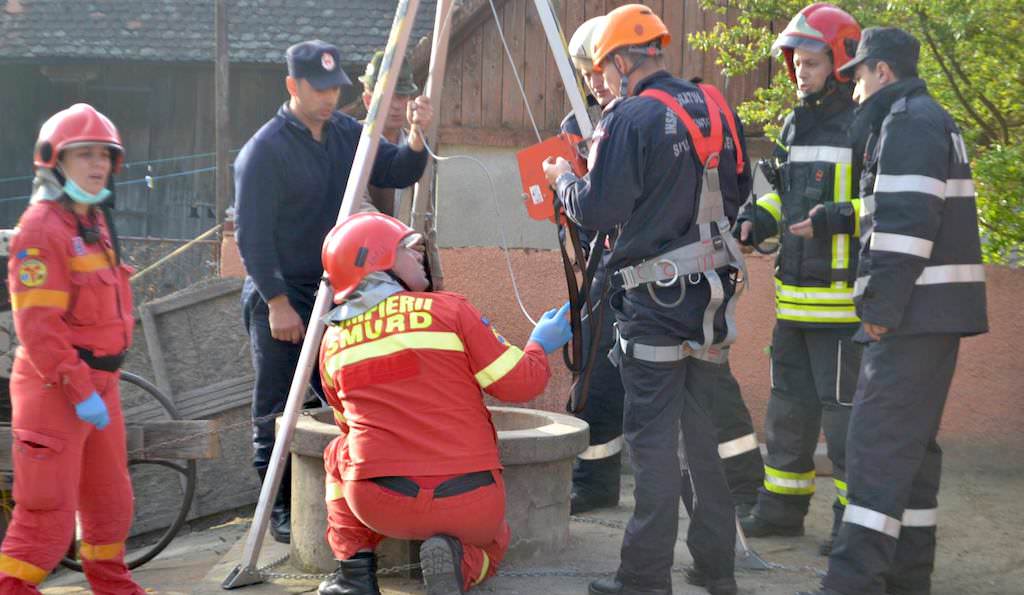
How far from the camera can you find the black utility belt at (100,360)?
186 inches

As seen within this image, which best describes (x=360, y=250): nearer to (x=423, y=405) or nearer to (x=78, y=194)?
(x=423, y=405)

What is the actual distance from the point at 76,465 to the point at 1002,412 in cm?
491

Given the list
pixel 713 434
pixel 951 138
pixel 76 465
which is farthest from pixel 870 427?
pixel 76 465

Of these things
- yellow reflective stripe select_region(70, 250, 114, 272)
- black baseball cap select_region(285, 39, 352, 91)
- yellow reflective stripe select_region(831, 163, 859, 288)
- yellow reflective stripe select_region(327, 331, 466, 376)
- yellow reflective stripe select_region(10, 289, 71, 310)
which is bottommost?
yellow reflective stripe select_region(327, 331, 466, 376)

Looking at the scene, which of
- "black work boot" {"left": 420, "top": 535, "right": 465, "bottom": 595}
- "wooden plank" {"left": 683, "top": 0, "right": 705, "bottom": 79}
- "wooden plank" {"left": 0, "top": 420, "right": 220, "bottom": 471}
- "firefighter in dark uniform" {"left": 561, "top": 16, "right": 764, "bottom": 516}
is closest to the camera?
"black work boot" {"left": 420, "top": 535, "right": 465, "bottom": 595}

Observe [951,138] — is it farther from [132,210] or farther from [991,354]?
[132,210]

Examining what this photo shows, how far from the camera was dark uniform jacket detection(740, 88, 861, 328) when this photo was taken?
5500mm

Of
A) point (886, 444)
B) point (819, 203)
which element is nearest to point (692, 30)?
point (819, 203)

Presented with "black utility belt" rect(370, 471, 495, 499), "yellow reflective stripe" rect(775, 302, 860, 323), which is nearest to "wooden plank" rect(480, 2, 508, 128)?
"yellow reflective stripe" rect(775, 302, 860, 323)

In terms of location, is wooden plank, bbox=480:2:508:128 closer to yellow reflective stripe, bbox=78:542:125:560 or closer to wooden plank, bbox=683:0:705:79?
wooden plank, bbox=683:0:705:79

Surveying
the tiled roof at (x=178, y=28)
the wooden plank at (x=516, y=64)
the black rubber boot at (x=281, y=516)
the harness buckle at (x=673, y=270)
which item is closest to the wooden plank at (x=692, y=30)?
the wooden plank at (x=516, y=64)

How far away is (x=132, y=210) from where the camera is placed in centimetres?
2131

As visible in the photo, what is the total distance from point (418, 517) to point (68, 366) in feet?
4.23

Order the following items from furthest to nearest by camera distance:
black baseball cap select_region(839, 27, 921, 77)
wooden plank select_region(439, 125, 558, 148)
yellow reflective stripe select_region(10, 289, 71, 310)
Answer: wooden plank select_region(439, 125, 558, 148)
black baseball cap select_region(839, 27, 921, 77)
yellow reflective stripe select_region(10, 289, 71, 310)
